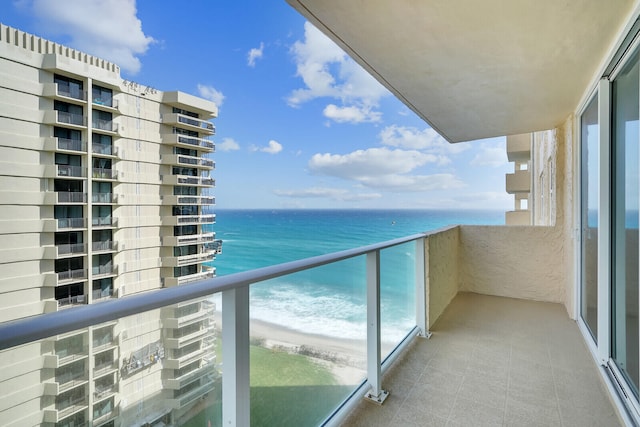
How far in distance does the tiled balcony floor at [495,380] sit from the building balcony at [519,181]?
982cm

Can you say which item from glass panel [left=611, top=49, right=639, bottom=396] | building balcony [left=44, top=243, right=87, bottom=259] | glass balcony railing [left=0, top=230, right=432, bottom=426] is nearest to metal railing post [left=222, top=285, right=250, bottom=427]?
glass balcony railing [left=0, top=230, right=432, bottom=426]

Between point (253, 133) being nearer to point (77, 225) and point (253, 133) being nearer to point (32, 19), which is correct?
point (32, 19)

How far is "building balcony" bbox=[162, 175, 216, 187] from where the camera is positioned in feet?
14.8

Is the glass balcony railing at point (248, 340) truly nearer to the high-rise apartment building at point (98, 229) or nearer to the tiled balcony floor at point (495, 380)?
the high-rise apartment building at point (98, 229)

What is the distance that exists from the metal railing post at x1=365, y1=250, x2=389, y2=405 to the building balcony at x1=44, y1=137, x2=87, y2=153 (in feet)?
11.6

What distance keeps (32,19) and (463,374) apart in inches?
241

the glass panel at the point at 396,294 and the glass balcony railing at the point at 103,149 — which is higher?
the glass balcony railing at the point at 103,149

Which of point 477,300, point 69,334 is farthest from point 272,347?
point 477,300

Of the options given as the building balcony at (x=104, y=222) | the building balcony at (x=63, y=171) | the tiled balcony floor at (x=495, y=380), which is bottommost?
the tiled balcony floor at (x=495, y=380)

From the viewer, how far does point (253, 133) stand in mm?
17828

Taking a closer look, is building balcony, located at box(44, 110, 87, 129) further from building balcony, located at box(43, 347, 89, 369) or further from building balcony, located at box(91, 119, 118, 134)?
building balcony, located at box(43, 347, 89, 369)

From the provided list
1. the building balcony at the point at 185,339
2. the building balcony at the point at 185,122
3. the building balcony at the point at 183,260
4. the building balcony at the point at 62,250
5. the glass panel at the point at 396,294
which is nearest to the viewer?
the building balcony at the point at 185,339

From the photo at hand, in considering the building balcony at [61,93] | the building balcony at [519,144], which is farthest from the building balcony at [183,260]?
the building balcony at [519,144]

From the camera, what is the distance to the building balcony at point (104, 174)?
12.3ft
